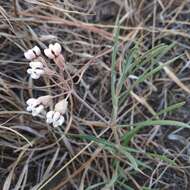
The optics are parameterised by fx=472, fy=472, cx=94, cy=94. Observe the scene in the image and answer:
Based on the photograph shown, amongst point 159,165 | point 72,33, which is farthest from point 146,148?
point 72,33

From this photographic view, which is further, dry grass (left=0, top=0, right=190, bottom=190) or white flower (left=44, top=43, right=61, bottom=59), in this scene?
dry grass (left=0, top=0, right=190, bottom=190)

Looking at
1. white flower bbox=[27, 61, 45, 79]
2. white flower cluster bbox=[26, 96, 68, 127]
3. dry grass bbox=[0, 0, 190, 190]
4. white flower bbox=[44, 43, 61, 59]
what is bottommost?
dry grass bbox=[0, 0, 190, 190]

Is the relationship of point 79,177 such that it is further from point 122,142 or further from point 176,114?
point 176,114

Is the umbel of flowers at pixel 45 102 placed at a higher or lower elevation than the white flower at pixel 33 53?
lower

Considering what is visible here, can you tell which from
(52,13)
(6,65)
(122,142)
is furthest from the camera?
(52,13)

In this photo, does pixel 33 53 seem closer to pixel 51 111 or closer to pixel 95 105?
pixel 51 111

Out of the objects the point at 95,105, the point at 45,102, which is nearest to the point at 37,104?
the point at 45,102

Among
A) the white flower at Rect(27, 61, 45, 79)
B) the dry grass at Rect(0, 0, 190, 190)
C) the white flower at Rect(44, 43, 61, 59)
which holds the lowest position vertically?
the dry grass at Rect(0, 0, 190, 190)

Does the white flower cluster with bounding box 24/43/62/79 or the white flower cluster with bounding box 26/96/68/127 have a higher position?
the white flower cluster with bounding box 24/43/62/79
